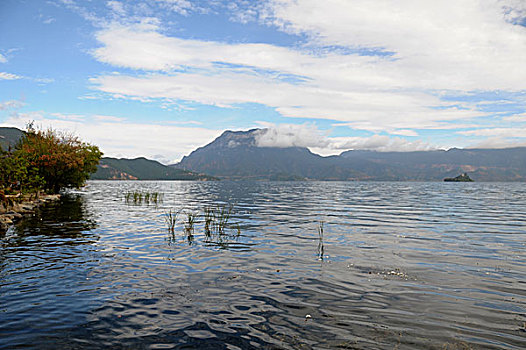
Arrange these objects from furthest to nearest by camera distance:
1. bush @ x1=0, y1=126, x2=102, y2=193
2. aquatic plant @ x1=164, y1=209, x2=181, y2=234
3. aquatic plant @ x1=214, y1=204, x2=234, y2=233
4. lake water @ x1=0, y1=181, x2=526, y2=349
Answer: bush @ x1=0, y1=126, x2=102, y2=193 < aquatic plant @ x1=214, y1=204, x2=234, y2=233 < aquatic plant @ x1=164, y1=209, x2=181, y2=234 < lake water @ x1=0, y1=181, x2=526, y2=349

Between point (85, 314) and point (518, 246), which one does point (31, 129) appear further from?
point (518, 246)

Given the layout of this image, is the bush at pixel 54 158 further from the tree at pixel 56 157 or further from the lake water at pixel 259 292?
the lake water at pixel 259 292

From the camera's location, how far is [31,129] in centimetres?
6372

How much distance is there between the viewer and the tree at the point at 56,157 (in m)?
56.1

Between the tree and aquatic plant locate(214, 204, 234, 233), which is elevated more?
the tree

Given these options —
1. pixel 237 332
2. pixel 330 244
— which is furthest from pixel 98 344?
pixel 330 244

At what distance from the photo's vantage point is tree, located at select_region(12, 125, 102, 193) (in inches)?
2208

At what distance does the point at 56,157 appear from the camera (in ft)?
186

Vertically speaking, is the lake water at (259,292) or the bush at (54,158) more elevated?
the bush at (54,158)

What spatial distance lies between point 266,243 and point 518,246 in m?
16.5

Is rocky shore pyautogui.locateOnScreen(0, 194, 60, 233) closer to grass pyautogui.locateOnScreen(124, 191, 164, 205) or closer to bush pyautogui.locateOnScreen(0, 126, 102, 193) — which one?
bush pyautogui.locateOnScreen(0, 126, 102, 193)

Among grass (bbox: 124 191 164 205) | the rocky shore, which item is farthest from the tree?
the rocky shore

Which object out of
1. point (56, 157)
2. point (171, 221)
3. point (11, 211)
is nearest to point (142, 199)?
point (56, 157)

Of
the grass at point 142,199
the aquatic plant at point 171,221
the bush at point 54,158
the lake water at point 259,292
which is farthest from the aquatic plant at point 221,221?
the bush at point 54,158
